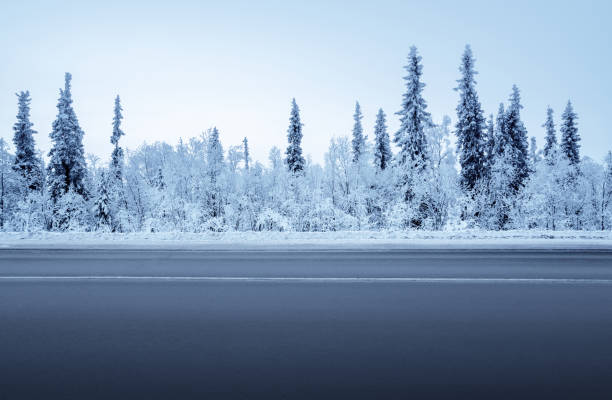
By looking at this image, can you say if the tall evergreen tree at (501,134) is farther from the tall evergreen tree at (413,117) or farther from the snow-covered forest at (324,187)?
the tall evergreen tree at (413,117)

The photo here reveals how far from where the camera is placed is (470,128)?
99.8ft

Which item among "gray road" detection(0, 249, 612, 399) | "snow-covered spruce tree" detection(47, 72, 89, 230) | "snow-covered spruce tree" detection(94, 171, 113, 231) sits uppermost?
"snow-covered spruce tree" detection(47, 72, 89, 230)

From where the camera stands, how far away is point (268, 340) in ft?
13.0

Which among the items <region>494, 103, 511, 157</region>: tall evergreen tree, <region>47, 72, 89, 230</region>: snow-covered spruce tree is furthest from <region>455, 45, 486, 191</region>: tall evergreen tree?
<region>47, 72, 89, 230</region>: snow-covered spruce tree

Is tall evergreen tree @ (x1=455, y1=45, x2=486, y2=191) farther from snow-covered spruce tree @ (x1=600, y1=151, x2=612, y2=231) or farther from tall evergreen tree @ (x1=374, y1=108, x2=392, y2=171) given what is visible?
tall evergreen tree @ (x1=374, y1=108, x2=392, y2=171)

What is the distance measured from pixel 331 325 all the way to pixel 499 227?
23.1 m

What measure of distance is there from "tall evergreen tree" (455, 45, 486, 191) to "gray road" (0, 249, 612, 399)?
79.4 ft

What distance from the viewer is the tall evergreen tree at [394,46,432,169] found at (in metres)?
26.4

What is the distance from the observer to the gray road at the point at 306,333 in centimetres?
305

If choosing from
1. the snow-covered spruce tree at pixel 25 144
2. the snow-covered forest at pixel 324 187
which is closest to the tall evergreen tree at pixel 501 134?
the snow-covered forest at pixel 324 187

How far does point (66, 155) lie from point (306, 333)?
3436 cm

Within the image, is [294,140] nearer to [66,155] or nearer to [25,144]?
[66,155]

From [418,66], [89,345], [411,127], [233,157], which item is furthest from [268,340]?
[418,66]

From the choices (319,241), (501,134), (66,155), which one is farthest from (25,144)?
(501,134)
